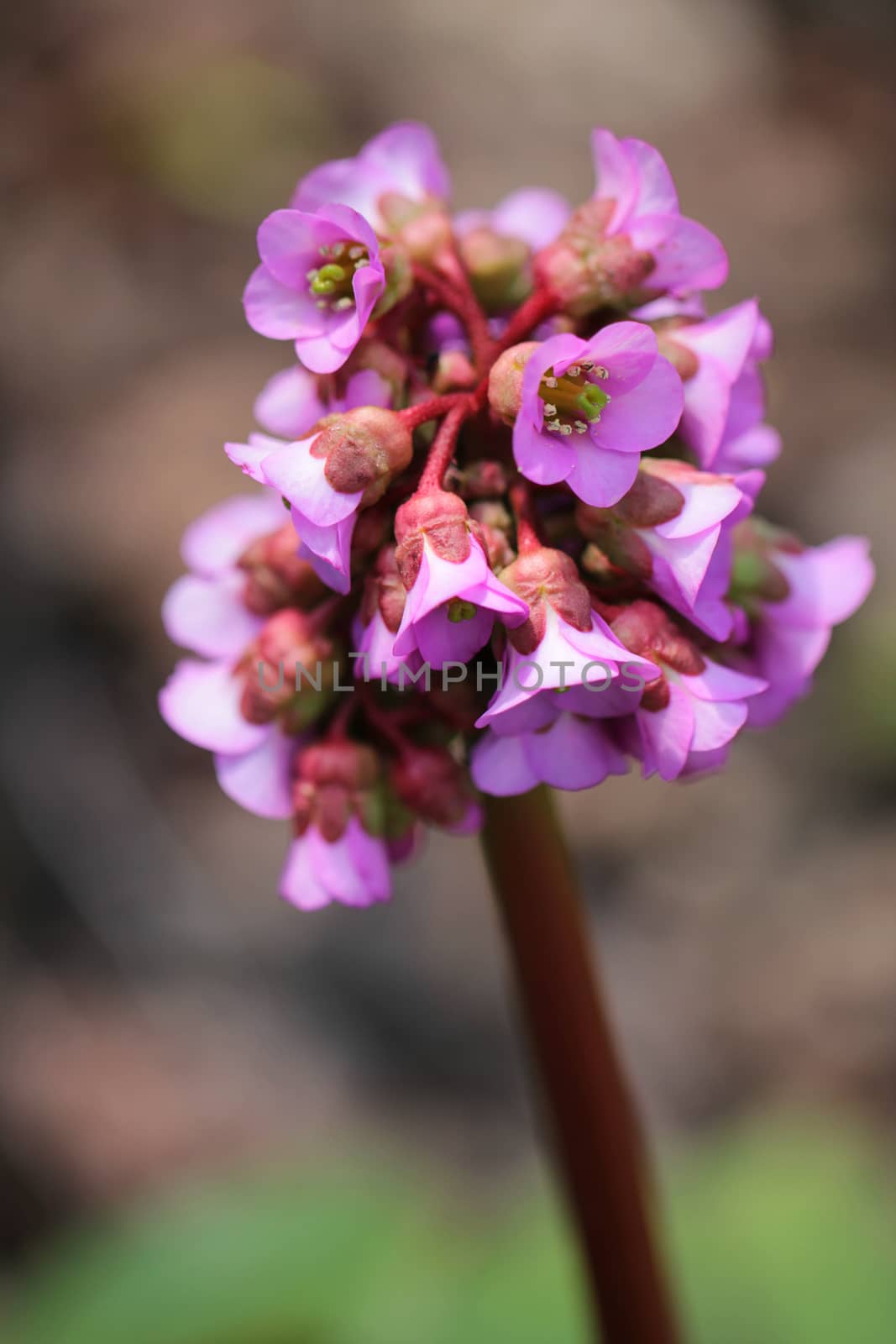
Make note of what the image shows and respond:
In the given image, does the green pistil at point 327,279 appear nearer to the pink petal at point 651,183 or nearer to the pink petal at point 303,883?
the pink petal at point 651,183

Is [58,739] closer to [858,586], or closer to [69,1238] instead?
[69,1238]

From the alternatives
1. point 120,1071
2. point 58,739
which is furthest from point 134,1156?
point 58,739

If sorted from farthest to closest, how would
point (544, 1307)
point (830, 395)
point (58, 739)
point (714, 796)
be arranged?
point (830, 395), point (58, 739), point (714, 796), point (544, 1307)

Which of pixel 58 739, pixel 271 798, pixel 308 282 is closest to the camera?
pixel 308 282

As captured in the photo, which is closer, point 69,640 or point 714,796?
point 714,796

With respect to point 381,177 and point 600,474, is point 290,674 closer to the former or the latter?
point 600,474

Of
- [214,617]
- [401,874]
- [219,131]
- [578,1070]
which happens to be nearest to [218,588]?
[214,617]

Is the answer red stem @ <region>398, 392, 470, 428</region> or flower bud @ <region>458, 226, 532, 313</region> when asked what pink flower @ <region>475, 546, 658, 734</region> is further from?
flower bud @ <region>458, 226, 532, 313</region>
